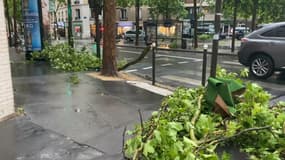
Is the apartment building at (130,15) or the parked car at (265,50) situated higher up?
the apartment building at (130,15)

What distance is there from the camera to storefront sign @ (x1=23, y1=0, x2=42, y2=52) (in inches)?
519

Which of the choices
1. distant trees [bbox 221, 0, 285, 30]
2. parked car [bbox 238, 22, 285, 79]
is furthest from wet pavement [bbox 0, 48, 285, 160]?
distant trees [bbox 221, 0, 285, 30]

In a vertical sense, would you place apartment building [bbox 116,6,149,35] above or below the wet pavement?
above

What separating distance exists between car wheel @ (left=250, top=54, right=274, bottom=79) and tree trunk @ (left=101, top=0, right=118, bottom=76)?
4.54 m

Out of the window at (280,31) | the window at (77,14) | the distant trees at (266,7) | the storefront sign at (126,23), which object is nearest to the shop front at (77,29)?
the window at (77,14)

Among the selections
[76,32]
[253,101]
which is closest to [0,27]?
[253,101]

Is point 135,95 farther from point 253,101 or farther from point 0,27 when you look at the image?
Answer: point 253,101

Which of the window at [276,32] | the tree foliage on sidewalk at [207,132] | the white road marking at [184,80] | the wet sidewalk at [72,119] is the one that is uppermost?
the window at [276,32]

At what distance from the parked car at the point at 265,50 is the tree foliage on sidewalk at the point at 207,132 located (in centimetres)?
703

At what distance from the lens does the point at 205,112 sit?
3.47 meters

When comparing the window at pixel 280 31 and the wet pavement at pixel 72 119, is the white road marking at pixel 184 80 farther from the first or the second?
the window at pixel 280 31

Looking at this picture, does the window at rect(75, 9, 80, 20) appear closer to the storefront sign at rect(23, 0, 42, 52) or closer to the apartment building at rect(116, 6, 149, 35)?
the apartment building at rect(116, 6, 149, 35)

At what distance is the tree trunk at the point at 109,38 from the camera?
990 centimetres

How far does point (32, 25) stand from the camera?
539 inches
